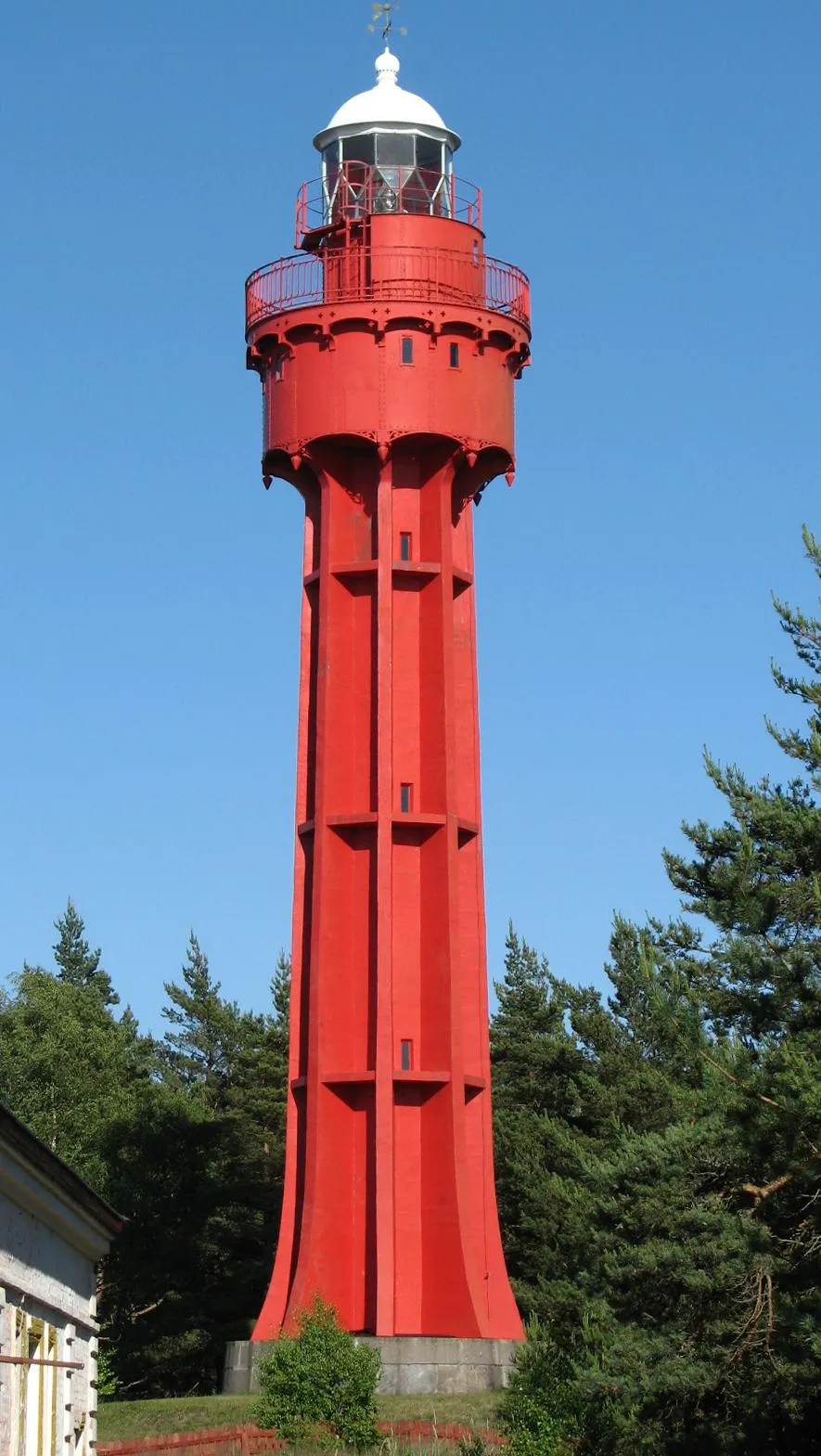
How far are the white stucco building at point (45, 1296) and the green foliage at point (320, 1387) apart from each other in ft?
57.1

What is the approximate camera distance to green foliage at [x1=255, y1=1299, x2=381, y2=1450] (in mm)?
34000

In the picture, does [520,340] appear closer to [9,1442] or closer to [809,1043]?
[809,1043]

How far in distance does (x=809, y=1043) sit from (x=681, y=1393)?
283 inches

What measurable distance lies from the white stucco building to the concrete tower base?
21.4 meters

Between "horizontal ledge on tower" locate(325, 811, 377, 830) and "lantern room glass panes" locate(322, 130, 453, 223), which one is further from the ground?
"lantern room glass panes" locate(322, 130, 453, 223)

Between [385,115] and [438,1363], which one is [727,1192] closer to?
[438,1363]

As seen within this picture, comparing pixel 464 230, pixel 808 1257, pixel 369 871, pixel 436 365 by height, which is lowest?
pixel 808 1257

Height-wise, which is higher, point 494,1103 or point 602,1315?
point 494,1103

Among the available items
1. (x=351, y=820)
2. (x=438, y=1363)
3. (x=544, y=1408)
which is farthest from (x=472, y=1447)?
(x=351, y=820)

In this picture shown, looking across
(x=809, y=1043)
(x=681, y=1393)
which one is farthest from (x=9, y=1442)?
(x=681, y=1393)

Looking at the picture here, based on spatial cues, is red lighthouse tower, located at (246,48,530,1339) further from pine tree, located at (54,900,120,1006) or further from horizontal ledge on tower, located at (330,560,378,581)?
pine tree, located at (54,900,120,1006)

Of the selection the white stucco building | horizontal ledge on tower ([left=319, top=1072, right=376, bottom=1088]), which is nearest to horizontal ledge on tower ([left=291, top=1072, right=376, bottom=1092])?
horizontal ledge on tower ([left=319, top=1072, right=376, bottom=1088])

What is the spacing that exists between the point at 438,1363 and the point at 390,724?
12.0m

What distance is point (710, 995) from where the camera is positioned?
3130cm
